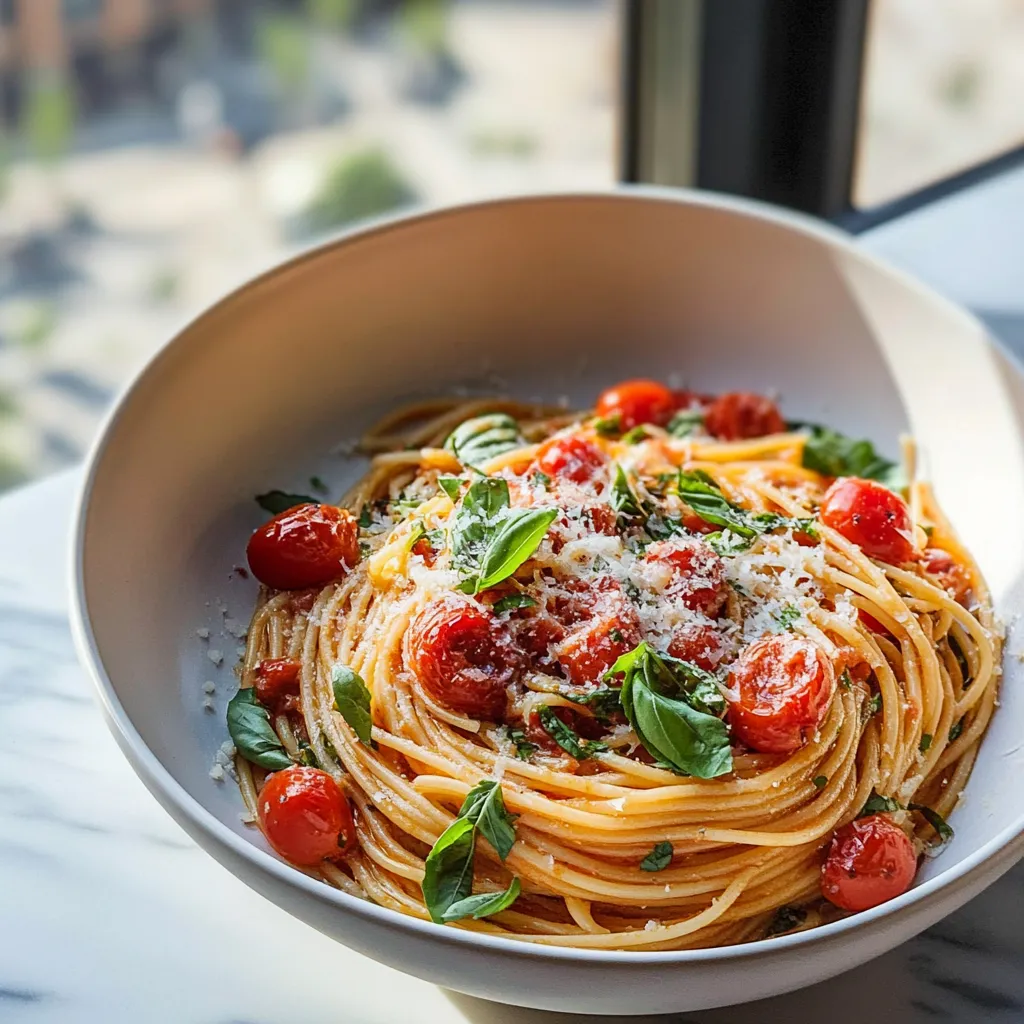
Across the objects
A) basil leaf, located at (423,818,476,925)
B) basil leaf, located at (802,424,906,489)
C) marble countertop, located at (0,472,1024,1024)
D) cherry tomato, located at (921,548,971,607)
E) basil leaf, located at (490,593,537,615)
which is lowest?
marble countertop, located at (0,472,1024,1024)

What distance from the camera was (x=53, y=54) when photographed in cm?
483

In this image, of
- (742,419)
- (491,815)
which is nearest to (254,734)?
(491,815)

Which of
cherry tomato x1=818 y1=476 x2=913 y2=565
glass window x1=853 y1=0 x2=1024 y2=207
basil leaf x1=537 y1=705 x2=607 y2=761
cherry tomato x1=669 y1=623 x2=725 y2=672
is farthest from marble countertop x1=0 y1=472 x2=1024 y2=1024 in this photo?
glass window x1=853 y1=0 x2=1024 y2=207

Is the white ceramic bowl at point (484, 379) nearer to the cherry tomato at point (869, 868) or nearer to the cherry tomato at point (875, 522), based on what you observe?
the cherry tomato at point (869, 868)

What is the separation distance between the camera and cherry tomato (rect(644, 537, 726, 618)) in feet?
8.11

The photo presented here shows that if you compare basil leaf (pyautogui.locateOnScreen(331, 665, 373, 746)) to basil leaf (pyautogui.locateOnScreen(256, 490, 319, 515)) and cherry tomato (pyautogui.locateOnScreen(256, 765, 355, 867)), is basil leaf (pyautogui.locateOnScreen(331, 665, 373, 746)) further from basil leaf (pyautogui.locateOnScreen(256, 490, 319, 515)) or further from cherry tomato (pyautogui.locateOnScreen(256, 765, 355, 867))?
basil leaf (pyautogui.locateOnScreen(256, 490, 319, 515))

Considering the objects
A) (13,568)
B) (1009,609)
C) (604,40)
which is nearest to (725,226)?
(1009,609)

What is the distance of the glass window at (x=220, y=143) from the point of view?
5.00 metres

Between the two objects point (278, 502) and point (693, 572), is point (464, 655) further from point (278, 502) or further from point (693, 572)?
point (278, 502)

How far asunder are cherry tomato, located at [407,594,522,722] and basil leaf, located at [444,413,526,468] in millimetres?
578

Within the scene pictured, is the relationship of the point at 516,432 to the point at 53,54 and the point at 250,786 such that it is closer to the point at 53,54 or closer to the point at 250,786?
the point at 250,786

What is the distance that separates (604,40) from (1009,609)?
136 inches

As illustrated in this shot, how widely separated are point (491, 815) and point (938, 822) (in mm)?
781

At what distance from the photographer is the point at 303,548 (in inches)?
107
